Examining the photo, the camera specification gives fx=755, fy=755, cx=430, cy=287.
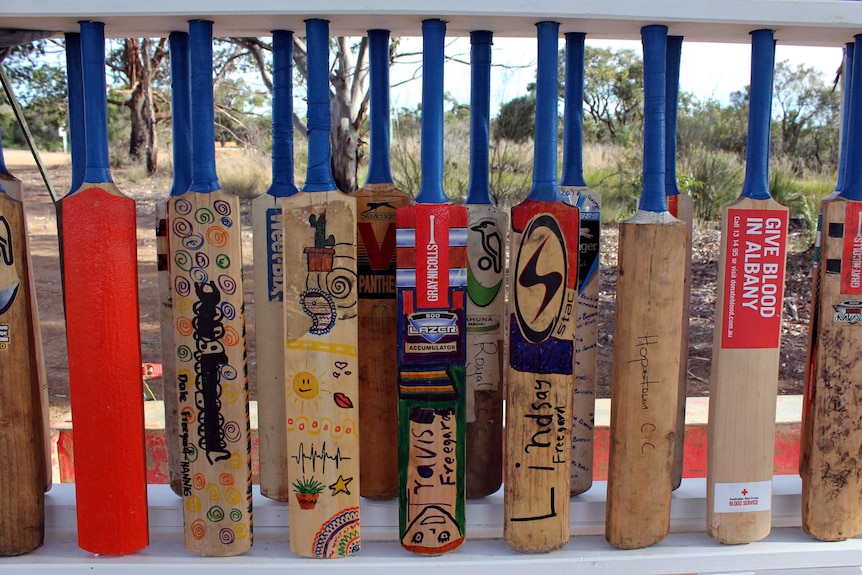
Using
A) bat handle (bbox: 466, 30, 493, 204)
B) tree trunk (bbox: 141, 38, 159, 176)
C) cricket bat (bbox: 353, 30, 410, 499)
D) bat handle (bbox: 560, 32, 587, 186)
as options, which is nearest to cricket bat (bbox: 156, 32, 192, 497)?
cricket bat (bbox: 353, 30, 410, 499)

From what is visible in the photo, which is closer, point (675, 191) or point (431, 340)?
point (431, 340)

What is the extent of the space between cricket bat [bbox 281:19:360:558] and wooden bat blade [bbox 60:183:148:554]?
21 centimetres

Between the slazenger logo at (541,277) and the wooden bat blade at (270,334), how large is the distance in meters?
0.33

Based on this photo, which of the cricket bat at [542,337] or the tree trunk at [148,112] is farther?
the tree trunk at [148,112]

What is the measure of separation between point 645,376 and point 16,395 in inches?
33.5

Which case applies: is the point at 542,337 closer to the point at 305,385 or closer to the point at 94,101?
the point at 305,385

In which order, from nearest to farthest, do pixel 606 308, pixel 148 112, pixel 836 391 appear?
1. pixel 836 391
2. pixel 606 308
3. pixel 148 112

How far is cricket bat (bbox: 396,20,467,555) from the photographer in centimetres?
98

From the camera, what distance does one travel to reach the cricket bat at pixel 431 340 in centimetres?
98

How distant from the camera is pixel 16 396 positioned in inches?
40.2

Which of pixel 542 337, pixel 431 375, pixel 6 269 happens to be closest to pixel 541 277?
pixel 542 337

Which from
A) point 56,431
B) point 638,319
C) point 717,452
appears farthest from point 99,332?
point 56,431

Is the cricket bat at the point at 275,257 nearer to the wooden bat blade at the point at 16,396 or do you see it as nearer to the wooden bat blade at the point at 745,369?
the wooden bat blade at the point at 16,396

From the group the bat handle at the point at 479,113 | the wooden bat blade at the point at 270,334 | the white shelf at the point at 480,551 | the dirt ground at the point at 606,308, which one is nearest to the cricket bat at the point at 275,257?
the wooden bat blade at the point at 270,334
